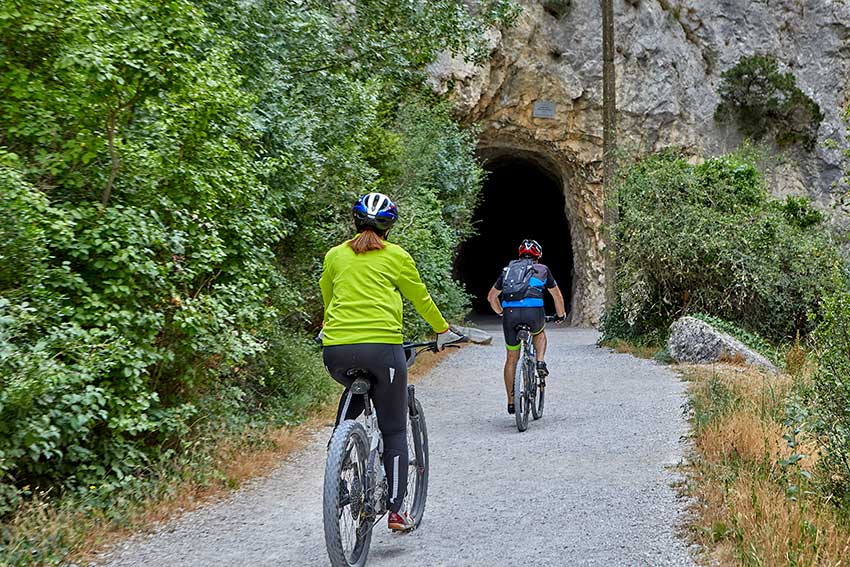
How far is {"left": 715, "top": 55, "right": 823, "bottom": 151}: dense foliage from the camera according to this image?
26.2 m

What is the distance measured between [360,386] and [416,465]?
0.93m

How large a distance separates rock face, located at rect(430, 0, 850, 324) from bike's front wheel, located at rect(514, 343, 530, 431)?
18.0m

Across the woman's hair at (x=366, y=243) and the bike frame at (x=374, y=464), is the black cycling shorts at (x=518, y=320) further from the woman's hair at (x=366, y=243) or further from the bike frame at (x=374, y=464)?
the woman's hair at (x=366, y=243)

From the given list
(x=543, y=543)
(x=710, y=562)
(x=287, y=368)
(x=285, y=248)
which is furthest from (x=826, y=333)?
(x=285, y=248)

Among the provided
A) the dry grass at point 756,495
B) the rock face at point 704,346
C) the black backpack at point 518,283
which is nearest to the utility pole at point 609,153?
the rock face at point 704,346

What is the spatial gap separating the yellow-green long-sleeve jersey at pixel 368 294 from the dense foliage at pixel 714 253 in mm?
11471

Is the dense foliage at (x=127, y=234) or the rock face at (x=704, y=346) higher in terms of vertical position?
the dense foliage at (x=127, y=234)

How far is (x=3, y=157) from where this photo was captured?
15.3ft

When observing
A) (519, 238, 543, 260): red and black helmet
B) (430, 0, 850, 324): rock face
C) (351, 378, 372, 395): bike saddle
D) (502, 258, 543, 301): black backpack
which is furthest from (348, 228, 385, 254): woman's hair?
(430, 0, 850, 324): rock face

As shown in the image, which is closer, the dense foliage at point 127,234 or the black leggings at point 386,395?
the black leggings at point 386,395

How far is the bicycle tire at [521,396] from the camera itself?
812cm

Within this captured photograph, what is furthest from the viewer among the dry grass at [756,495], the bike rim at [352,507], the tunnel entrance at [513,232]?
the tunnel entrance at [513,232]

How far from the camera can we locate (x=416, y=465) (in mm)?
5062

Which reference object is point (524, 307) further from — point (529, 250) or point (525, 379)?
point (525, 379)
